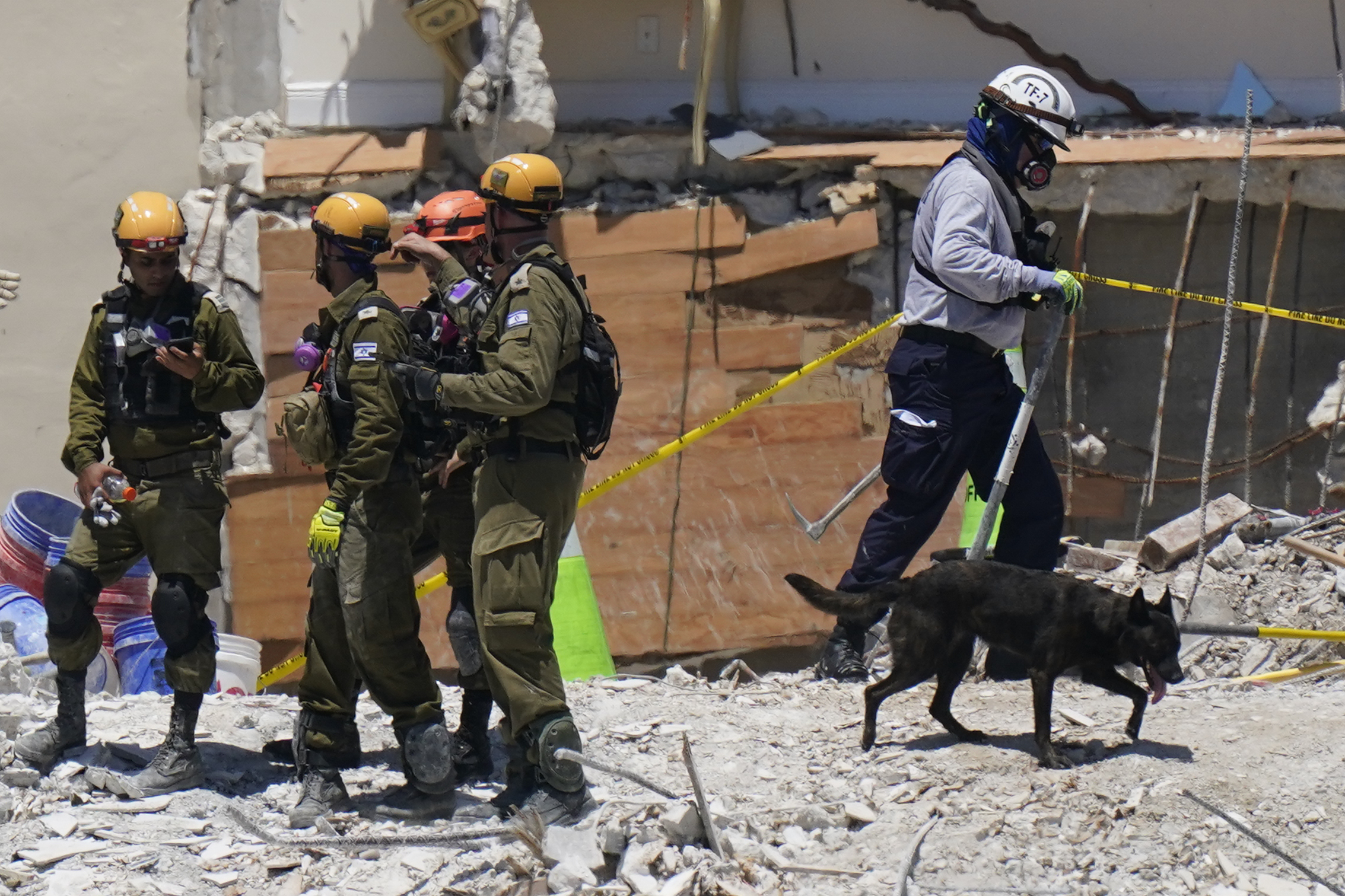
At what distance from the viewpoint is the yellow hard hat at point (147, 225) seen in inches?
194

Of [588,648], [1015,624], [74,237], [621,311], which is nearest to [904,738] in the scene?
[1015,624]

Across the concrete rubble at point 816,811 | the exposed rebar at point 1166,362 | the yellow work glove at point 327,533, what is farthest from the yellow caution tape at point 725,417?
the yellow work glove at point 327,533

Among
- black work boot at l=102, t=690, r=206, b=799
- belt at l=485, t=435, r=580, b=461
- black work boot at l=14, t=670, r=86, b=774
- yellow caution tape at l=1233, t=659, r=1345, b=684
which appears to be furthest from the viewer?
yellow caution tape at l=1233, t=659, r=1345, b=684

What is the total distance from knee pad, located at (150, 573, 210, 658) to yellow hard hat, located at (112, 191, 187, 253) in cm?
103

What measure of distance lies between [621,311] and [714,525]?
1.18 metres

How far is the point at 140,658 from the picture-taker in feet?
22.6

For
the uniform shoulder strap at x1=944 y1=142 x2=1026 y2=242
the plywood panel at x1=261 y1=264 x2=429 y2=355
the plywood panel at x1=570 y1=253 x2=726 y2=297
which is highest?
the uniform shoulder strap at x1=944 y1=142 x2=1026 y2=242

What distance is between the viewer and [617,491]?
26.7 ft

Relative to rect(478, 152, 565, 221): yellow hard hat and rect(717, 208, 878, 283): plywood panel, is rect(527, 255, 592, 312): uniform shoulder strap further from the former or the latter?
rect(717, 208, 878, 283): plywood panel

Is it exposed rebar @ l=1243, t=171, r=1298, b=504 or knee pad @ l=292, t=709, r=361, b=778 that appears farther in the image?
exposed rebar @ l=1243, t=171, r=1298, b=504

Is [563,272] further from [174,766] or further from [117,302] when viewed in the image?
[174,766]

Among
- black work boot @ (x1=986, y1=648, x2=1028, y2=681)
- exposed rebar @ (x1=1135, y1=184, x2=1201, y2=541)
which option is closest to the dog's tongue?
black work boot @ (x1=986, y1=648, x2=1028, y2=681)

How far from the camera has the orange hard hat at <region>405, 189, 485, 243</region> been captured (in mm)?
5188

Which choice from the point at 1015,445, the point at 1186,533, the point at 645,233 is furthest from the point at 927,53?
the point at 1015,445
